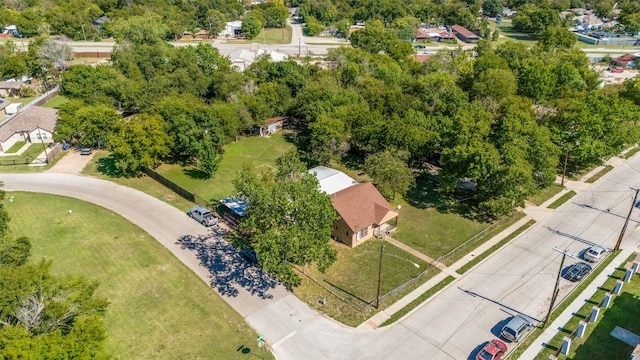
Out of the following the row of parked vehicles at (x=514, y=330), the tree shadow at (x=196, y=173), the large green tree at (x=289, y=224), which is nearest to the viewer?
the row of parked vehicles at (x=514, y=330)

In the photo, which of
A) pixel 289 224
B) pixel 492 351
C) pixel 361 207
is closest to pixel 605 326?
pixel 492 351

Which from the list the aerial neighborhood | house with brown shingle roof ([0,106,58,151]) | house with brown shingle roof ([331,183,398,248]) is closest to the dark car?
the aerial neighborhood

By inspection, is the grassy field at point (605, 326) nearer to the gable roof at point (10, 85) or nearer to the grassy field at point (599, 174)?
the grassy field at point (599, 174)

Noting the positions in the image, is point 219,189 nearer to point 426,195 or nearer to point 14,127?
point 426,195

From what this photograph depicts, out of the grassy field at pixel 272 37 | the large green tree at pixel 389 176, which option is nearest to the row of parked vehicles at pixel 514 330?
the large green tree at pixel 389 176

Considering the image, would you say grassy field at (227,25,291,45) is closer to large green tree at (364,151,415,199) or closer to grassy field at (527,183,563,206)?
large green tree at (364,151,415,199)

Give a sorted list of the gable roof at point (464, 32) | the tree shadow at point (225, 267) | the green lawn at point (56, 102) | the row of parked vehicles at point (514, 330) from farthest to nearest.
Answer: the gable roof at point (464, 32)
the green lawn at point (56, 102)
the tree shadow at point (225, 267)
the row of parked vehicles at point (514, 330)

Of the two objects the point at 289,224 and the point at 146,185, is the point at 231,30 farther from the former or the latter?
the point at 289,224

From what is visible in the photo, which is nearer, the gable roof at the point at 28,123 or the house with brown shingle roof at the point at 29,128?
the house with brown shingle roof at the point at 29,128

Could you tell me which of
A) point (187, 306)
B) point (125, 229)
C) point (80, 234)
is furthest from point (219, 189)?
point (187, 306)
